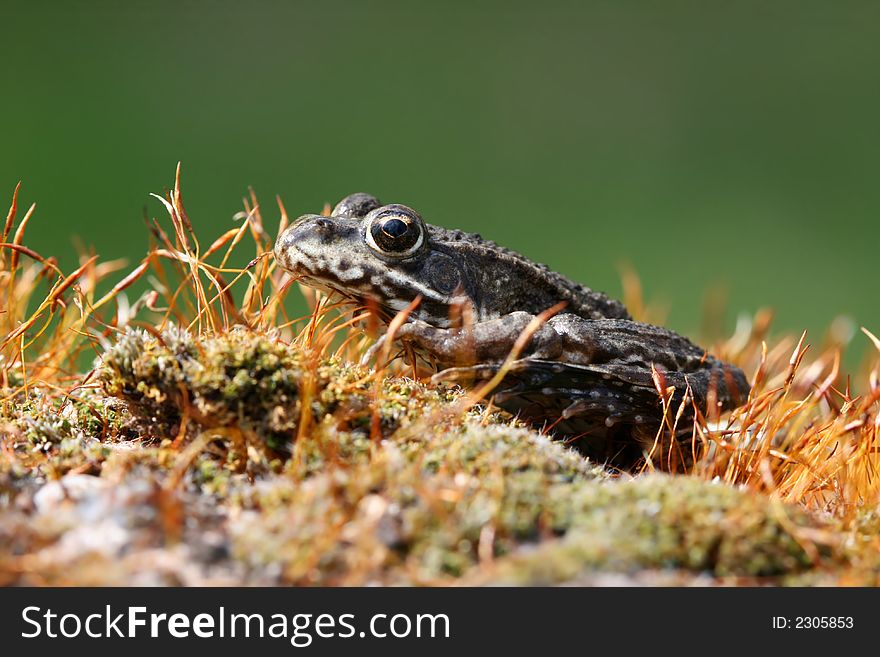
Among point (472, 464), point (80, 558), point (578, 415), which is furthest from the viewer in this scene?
point (578, 415)

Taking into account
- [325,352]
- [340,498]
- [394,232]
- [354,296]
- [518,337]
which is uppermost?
[394,232]

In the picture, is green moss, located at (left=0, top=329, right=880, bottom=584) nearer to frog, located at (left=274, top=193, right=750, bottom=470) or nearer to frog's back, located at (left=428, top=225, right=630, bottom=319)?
frog, located at (left=274, top=193, right=750, bottom=470)

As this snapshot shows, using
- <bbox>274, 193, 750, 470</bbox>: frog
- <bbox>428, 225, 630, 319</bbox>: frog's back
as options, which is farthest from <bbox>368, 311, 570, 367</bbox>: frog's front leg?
<bbox>428, 225, 630, 319</bbox>: frog's back

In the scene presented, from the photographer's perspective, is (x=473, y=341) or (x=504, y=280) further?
(x=504, y=280)

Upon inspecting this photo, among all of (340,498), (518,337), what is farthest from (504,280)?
(340,498)

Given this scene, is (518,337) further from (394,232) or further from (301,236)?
(301,236)

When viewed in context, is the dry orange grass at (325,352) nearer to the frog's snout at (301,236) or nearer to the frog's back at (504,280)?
the frog's snout at (301,236)
